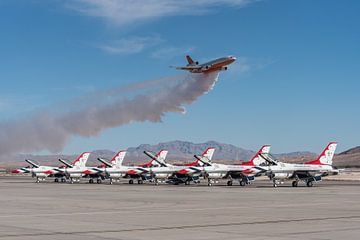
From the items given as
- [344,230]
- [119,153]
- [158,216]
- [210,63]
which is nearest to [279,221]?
[344,230]

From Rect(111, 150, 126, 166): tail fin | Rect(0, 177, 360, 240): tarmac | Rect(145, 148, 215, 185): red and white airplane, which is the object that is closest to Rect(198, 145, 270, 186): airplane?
Rect(145, 148, 215, 185): red and white airplane

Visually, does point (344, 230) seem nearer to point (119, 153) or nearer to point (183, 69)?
point (183, 69)

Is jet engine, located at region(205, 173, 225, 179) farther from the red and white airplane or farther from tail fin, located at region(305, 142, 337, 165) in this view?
tail fin, located at region(305, 142, 337, 165)

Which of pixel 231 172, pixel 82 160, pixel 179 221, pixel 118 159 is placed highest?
pixel 82 160

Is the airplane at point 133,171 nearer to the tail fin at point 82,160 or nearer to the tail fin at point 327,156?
→ the tail fin at point 82,160

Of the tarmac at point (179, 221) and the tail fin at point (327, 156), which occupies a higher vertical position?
the tail fin at point (327, 156)

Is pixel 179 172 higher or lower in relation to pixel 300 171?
higher

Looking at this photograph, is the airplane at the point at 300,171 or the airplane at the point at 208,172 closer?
the airplane at the point at 300,171

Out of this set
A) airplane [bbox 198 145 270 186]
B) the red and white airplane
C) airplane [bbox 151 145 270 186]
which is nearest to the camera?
airplane [bbox 198 145 270 186]

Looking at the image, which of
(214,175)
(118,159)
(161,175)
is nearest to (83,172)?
(118,159)

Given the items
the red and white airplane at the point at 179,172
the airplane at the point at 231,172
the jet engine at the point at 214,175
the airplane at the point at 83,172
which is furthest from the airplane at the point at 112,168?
the jet engine at the point at 214,175

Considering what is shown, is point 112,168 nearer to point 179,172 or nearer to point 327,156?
point 179,172

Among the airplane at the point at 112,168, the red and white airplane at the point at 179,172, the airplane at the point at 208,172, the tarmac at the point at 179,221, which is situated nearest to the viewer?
the tarmac at the point at 179,221

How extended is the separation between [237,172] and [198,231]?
5088 centimetres
